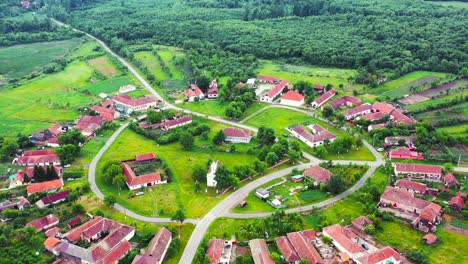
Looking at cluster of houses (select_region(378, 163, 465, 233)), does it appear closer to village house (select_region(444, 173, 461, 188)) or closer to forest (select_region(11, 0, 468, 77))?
village house (select_region(444, 173, 461, 188))

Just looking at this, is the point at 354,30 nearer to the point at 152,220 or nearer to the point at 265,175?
the point at 265,175

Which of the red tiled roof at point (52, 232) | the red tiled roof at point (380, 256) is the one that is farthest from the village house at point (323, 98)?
the red tiled roof at point (52, 232)

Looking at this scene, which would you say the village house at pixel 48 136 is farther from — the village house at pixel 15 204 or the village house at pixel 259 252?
the village house at pixel 259 252

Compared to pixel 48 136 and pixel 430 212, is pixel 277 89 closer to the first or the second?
pixel 48 136

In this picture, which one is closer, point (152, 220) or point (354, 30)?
point (152, 220)

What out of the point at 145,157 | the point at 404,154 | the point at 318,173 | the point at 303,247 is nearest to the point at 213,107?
the point at 145,157

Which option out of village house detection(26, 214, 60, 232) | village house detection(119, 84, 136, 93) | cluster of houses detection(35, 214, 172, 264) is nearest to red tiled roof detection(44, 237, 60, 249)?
cluster of houses detection(35, 214, 172, 264)

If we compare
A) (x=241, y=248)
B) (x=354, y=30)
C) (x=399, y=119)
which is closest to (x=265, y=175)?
(x=241, y=248)
